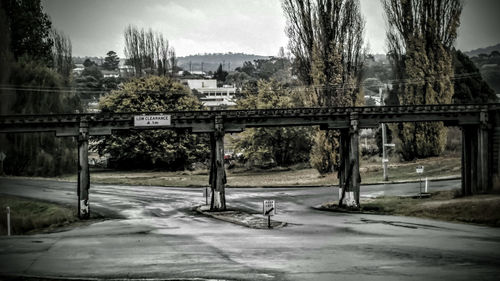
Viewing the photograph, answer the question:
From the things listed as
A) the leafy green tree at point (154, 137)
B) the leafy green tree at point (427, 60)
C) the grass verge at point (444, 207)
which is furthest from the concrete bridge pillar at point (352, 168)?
the leafy green tree at point (154, 137)

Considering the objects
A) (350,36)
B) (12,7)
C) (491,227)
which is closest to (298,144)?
(350,36)

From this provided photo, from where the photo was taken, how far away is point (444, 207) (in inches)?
1273

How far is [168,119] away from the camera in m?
35.1

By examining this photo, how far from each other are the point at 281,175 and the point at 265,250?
44.7 meters

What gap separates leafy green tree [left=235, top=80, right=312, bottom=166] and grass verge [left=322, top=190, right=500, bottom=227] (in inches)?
1211

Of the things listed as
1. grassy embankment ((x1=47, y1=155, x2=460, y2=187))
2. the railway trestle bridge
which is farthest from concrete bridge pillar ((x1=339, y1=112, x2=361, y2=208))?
grassy embankment ((x1=47, y1=155, x2=460, y2=187))

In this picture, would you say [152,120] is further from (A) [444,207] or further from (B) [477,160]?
(B) [477,160]

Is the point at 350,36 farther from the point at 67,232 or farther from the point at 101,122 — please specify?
the point at 67,232

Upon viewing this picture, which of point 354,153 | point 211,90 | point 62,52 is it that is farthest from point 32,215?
point 211,90

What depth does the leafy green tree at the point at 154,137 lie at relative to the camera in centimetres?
7081

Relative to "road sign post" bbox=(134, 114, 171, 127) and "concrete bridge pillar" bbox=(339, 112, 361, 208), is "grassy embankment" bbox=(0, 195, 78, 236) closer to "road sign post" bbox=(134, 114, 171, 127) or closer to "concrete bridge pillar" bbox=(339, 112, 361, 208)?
"road sign post" bbox=(134, 114, 171, 127)

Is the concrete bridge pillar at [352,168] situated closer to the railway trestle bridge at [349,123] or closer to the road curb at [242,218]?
the railway trestle bridge at [349,123]

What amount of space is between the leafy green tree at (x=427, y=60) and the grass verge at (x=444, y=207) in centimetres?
1931

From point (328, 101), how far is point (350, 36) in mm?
7335
